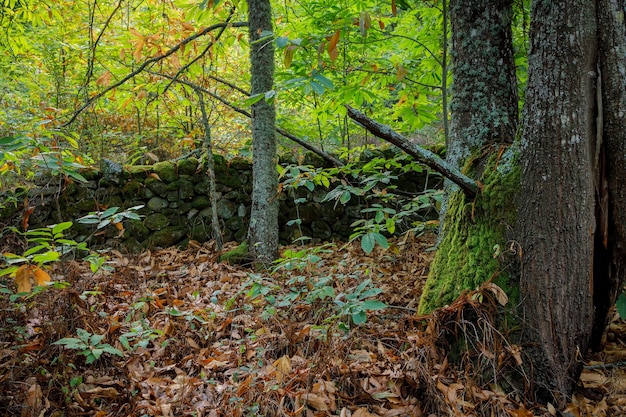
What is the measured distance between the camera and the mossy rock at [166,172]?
5.24 meters

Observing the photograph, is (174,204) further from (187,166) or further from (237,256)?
(237,256)

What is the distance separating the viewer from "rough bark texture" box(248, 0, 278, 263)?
4246 millimetres

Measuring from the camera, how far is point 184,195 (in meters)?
5.29

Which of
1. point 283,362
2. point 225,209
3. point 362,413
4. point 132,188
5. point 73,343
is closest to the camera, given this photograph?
point 362,413

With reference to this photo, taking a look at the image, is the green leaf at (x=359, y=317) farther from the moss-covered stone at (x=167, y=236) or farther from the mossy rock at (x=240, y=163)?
the mossy rock at (x=240, y=163)

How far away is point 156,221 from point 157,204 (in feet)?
0.77

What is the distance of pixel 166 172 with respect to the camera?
5.26 m

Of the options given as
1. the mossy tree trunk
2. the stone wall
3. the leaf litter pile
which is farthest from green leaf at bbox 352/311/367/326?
the stone wall

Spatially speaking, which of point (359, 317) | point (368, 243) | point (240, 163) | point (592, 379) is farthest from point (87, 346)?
point (240, 163)

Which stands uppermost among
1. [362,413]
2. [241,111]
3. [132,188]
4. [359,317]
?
[241,111]

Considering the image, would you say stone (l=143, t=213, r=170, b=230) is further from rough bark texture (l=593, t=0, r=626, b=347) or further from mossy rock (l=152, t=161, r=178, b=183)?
rough bark texture (l=593, t=0, r=626, b=347)

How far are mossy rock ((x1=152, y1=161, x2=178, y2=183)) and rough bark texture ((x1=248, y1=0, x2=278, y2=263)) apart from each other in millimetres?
1485

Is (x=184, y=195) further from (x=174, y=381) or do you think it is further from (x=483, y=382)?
(x=483, y=382)

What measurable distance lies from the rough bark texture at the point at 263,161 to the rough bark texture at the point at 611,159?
9.96 ft
